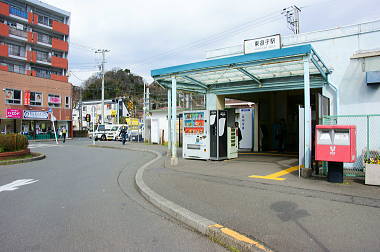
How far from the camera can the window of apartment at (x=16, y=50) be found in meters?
38.0

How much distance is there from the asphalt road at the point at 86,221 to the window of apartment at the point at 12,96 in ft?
96.2

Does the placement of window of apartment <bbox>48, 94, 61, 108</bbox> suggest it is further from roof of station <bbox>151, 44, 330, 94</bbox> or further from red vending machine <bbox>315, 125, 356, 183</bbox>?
red vending machine <bbox>315, 125, 356, 183</bbox>

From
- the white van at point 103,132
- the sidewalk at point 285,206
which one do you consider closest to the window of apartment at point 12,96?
the white van at point 103,132

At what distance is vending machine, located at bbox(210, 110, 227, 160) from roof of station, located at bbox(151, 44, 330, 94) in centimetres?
172

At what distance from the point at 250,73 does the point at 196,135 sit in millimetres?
3378

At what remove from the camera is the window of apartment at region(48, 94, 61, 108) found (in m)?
38.9

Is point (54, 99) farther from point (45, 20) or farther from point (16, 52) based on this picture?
point (45, 20)

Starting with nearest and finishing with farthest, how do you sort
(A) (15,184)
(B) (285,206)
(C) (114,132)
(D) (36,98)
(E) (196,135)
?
(B) (285,206) < (A) (15,184) < (E) (196,135) < (C) (114,132) < (D) (36,98)

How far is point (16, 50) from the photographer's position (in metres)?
38.8

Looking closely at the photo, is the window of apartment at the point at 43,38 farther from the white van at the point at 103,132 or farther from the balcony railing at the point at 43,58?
the white van at the point at 103,132

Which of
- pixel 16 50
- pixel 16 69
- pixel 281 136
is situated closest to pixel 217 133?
pixel 281 136

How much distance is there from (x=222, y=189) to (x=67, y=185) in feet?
14.6

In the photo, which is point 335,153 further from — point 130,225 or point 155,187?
point 130,225

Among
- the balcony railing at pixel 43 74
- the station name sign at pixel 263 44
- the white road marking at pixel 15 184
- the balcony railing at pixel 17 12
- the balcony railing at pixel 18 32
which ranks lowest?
the white road marking at pixel 15 184
